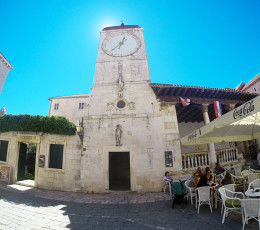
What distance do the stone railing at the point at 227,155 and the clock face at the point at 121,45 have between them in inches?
382

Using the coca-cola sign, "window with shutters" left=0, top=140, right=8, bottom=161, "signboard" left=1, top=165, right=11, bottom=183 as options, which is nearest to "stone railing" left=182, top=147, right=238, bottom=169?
the coca-cola sign

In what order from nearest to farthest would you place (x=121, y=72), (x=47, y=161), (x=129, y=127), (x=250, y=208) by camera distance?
(x=250, y=208), (x=129, y=127), (x=47, y=161), (x=121, y=72)

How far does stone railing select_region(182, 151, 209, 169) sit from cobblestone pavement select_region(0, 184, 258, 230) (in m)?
2.49

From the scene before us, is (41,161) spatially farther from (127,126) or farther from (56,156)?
(127,126)

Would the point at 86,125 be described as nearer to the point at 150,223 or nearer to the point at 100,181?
the point at 100,181

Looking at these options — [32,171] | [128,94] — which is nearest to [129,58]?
[128,94]

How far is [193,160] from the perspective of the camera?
9258 mm

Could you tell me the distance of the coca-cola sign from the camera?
10.4 ft

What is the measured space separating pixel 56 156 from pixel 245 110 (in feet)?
33.0

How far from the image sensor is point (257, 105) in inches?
118

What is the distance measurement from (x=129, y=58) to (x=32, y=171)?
1441cm

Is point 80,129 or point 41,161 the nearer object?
point 80,129

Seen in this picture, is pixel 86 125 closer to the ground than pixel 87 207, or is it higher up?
higher up

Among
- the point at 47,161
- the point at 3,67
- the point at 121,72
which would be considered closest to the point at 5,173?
the point at 47,161
